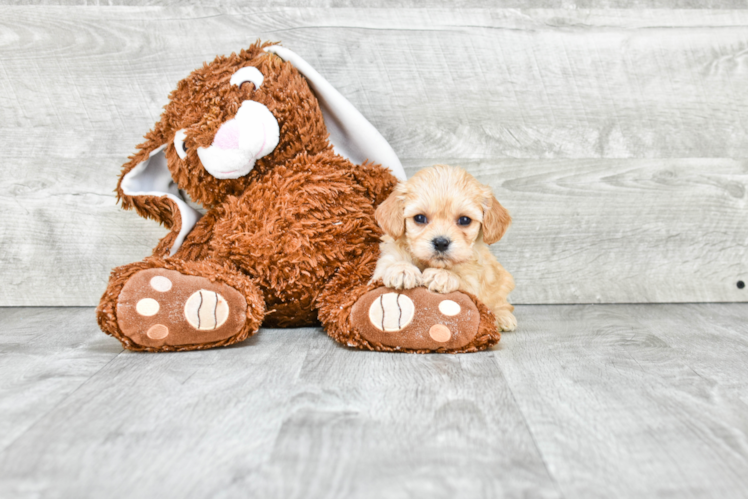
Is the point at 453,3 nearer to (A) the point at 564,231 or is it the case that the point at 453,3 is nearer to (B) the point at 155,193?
(A) the point at 564,231

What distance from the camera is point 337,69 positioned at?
1924 millimetres

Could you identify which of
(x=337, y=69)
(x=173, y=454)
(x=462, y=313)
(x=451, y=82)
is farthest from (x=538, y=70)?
(x=173, y=454)

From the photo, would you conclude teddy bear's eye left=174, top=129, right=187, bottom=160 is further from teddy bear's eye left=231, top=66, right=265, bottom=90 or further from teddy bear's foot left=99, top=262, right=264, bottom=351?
teddy bear's foot left=99, top=262, right=264, bottom=351

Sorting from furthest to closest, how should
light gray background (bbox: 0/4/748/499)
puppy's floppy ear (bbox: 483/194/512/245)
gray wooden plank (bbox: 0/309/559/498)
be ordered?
1. light gray background (bbox: 0/4/748/499)
2. puppy's floppy ear (bbox: 483/194/512/245)
3. gray wooden plank (bbox: 0/309/559/498)

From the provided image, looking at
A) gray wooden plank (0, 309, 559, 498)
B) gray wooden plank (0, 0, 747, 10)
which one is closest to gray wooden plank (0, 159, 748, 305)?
gray wooden plank (0, 0, 747, 10)

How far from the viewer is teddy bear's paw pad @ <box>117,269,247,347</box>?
133 centimetres

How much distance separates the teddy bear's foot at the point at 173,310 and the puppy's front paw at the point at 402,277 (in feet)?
1.11

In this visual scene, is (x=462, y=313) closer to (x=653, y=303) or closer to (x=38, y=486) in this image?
(x=38, y=486)

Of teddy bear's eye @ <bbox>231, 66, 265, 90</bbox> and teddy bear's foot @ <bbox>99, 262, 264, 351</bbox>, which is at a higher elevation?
teddy bear's eye @ <bbox>231, 66, 265, 90</bbox>

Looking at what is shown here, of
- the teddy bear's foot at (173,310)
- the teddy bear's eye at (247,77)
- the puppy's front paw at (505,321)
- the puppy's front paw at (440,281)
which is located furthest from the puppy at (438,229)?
the teddy bear's eye at (247,77)

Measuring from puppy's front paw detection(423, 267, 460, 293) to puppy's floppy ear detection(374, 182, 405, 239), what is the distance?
13 cm

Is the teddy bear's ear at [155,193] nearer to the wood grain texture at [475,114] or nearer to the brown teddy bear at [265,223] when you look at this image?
the brown teddy bear at [265,223]

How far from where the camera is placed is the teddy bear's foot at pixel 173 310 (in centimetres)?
133

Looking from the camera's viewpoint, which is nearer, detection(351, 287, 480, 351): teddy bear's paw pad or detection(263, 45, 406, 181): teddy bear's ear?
detection(351, 287, 480, 351): teddy bear's paw pad
